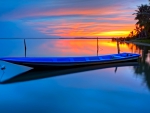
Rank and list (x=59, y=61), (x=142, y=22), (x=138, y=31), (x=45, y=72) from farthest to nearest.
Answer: (x=138, y=31), (x=142, y=22), (x=59, y=61), (x=45, y=72)

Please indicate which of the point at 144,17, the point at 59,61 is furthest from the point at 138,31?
the point at 59,61

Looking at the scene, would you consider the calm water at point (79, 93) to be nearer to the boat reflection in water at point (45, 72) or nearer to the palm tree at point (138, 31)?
the boat reflection in water at point (45, 72)

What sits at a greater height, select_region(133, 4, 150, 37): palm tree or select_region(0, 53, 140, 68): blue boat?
select_region(133, 4, 150, 37): palm tree

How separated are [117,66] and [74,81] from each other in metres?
5.30

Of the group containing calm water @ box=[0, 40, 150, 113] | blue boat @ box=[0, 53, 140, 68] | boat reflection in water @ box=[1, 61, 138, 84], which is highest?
blue boat @ box=[0, 53, 140, 68]

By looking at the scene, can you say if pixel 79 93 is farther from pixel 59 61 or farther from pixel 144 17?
pixel 144 17

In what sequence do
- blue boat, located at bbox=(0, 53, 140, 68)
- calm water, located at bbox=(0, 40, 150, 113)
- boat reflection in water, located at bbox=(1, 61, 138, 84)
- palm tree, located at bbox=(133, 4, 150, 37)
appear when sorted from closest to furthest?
calm water, located at bbox=(0, 40, 150, 113) → boat reflection in water, located at bbox=(1, 61, 138, 84) → blue boat, located at bbox=(0, 53, 140, 68) → palm tree, located at bbox=(133, 4, 150, 37)

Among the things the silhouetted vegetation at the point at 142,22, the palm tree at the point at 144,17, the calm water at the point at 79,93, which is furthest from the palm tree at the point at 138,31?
the calm water at the point at 79,93

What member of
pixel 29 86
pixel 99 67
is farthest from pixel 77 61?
pixel 29 86

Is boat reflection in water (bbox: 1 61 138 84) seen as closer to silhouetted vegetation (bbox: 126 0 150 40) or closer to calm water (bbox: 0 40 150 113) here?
calm water (bbox: 0 40 150 113)

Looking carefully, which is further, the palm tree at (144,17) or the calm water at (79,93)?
the palm tree at (144,17)

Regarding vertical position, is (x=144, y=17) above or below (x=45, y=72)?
above

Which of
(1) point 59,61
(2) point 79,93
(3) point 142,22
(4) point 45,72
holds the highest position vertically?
(3) point 142,22

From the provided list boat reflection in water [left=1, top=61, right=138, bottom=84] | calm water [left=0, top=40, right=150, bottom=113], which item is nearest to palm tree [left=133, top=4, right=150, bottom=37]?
boat reflection in water [left=1, top=61, right=138, bottom=84]
